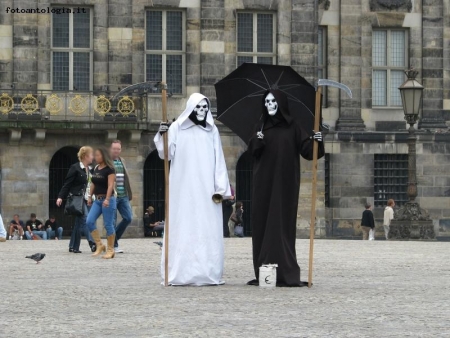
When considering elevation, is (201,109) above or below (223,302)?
above

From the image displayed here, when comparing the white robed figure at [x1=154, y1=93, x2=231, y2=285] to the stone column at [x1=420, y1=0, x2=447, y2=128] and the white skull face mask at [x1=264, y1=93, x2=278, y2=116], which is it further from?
the stone column at [x1=420, y1=0, x2=447, y2=128]

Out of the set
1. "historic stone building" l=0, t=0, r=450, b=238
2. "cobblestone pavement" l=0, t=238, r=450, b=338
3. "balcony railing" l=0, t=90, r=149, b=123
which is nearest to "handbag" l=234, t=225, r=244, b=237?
"historic stone building" l=0, t=0, r=450, b=238

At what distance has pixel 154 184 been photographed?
42969 mm

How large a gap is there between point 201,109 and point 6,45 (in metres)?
24.4

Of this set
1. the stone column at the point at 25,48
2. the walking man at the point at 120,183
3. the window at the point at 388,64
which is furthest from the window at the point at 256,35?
the walking man at the point at 120,183

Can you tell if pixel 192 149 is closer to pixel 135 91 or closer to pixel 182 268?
pixel 182 268

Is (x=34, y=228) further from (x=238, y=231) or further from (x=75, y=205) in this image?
(x=75, y=205)

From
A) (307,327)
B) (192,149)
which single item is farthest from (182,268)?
(307,327)

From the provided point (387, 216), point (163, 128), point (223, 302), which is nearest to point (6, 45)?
point (387, 216)

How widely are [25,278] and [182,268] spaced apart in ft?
7.71

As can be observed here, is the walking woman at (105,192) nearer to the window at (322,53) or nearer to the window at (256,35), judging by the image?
the window at (256,35)

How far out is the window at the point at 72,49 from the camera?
41781 mm

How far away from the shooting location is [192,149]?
17.6 m

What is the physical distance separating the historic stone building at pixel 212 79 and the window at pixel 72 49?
0.04 m
